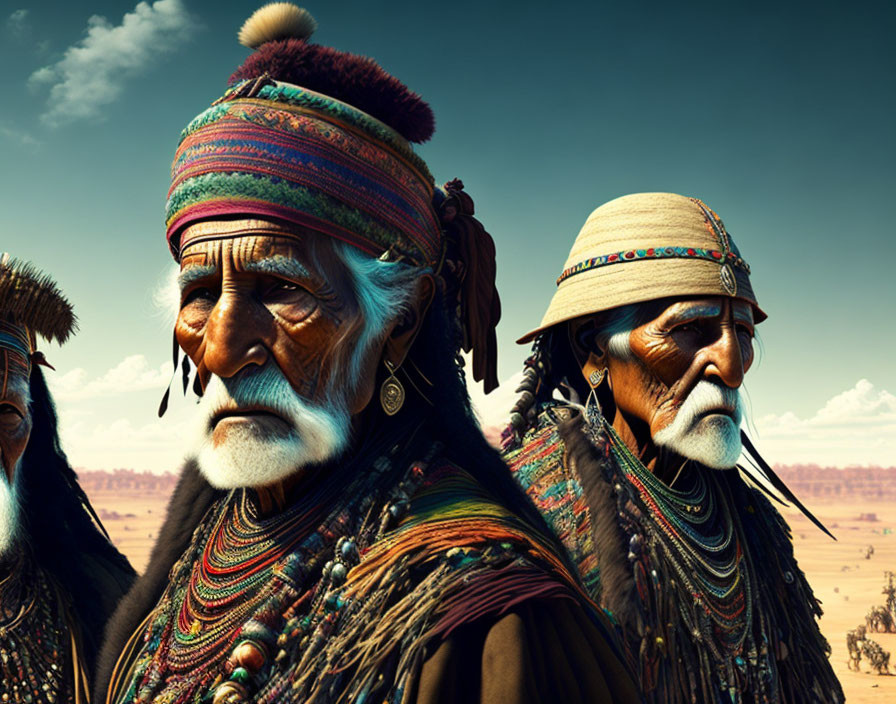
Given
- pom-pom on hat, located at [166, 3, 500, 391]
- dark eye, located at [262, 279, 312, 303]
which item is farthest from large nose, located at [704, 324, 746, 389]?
dark eye, located at [262, 279, 312, 303]

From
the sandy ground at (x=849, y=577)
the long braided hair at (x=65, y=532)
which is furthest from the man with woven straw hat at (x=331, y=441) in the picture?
the sandy ground at (x=849, y=577)

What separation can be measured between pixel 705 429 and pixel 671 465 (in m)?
0.34

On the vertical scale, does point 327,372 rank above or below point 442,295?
below

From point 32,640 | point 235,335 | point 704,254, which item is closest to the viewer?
point 235,335

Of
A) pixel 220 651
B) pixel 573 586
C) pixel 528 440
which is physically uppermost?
pixel 528 440

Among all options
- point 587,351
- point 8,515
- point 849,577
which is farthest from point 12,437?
point 849,577

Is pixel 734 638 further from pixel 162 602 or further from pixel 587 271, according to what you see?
pixel 162 602

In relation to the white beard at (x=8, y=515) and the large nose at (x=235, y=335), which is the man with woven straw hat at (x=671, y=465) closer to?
the large nose at (x=235, y=335)

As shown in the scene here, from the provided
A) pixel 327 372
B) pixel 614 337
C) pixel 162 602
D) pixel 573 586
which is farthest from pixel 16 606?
pixel 614 337

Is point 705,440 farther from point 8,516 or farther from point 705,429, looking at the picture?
point 8,516

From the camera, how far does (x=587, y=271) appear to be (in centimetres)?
474

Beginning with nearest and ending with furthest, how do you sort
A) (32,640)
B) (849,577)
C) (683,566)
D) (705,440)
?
(32,640) → (683,566) → (705,440) → (849,577)

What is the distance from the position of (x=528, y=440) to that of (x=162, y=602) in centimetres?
237

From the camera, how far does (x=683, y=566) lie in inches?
160
